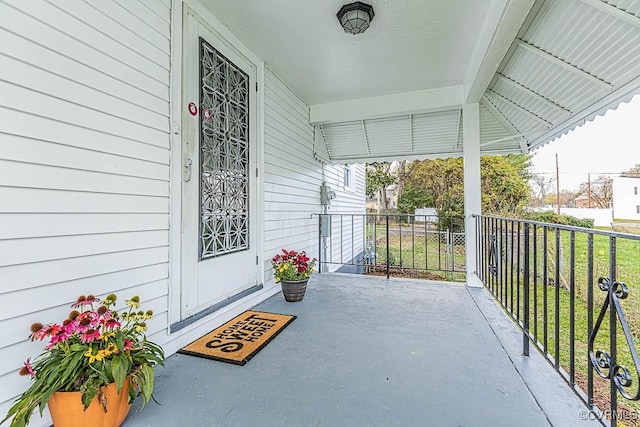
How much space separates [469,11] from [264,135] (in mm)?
2280

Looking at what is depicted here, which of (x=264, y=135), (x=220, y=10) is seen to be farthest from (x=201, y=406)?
(x=220, y=10)

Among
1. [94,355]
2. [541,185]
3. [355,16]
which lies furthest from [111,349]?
[541,185]

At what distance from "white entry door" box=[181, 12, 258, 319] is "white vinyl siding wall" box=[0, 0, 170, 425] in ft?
0.77

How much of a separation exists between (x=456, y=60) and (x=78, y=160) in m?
3.58

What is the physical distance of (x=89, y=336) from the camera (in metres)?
1.28

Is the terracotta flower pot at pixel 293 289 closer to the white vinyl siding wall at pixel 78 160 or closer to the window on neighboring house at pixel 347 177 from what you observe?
the white vinyl siding wall at pixel 78 160

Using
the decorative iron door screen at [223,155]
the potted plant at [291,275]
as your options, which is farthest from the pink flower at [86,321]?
the potted plant at [291,275]

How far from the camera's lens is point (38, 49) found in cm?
140

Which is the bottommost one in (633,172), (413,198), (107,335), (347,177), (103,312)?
(107,335)

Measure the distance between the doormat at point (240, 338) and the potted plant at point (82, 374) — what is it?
71 cm

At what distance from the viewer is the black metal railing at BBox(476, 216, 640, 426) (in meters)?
1.11

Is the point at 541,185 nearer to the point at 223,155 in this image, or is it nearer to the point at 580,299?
the point at 580,299

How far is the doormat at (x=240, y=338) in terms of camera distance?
2.08 m

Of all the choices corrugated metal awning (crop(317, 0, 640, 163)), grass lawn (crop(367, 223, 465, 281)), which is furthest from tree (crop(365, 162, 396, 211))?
corrugated metal awning (crop(317, 0, 640, 163))
